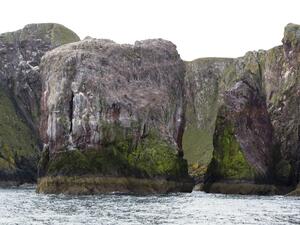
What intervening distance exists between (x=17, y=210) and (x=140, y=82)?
204ft

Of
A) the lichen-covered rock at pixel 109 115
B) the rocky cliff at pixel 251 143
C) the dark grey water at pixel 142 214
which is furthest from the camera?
the rocky cliff at pixel 251 143

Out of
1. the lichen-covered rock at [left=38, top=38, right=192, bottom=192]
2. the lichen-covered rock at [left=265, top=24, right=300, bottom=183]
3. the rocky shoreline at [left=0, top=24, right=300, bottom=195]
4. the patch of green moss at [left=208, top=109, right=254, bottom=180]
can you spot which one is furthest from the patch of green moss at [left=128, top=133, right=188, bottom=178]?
the lichen-covered rock at [left=265, top=24, right=300, bottom=183]

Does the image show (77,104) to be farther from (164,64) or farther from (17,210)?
(17,210)

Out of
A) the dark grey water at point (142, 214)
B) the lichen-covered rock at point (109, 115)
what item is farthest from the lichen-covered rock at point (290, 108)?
the dark grey water at point (142, 214)

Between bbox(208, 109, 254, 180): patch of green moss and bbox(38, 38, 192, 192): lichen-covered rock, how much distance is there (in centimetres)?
792

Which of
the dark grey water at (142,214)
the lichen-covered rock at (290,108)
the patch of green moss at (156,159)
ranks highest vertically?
the lichen-covered rock at (290,108)

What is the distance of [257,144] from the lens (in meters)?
136

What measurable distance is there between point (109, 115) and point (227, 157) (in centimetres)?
2519

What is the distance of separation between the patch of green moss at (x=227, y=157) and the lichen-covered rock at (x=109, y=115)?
7.92 m

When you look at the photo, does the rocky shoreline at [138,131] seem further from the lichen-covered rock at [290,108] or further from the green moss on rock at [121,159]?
the lichen-covered rock at [290,108]

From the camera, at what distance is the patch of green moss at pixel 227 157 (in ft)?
421

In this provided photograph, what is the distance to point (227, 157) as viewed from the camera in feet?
434

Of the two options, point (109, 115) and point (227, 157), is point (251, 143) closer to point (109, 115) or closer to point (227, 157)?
point (227, 157)

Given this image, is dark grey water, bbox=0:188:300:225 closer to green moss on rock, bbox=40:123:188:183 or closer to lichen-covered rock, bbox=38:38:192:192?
green moss on rock, bbox=40:123:188:183
